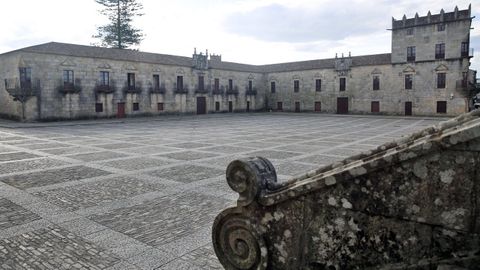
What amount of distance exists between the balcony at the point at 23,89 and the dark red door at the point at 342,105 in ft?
117

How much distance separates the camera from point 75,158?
41.2ft

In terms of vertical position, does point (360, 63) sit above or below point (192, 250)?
above

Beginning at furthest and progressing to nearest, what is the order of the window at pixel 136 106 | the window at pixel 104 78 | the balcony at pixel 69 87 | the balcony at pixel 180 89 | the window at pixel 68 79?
the balcony at pixel 180 89, the window at pixel 136 106, the window at pixel 104 78, the window at pixel 68 79, the balcony at pixel 69 87

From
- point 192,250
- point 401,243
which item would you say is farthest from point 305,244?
point 192,250

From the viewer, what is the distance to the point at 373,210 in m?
2.55

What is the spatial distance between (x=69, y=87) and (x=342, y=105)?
33541 millimetres

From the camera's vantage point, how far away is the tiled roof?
3212 centimetres

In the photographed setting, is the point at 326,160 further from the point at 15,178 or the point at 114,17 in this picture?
the point at 114,17

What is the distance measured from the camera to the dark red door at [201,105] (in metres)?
44.4

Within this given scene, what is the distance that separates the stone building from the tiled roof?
0.41 feet

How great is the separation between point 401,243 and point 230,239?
1.68 meters

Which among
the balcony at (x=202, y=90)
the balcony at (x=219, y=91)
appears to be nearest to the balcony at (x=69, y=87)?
the balcony at (x=202, y=90)

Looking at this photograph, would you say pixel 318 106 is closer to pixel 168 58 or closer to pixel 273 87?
pixel 273 87

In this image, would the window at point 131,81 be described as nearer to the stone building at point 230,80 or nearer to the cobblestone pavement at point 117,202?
the stone building at point 230,80
